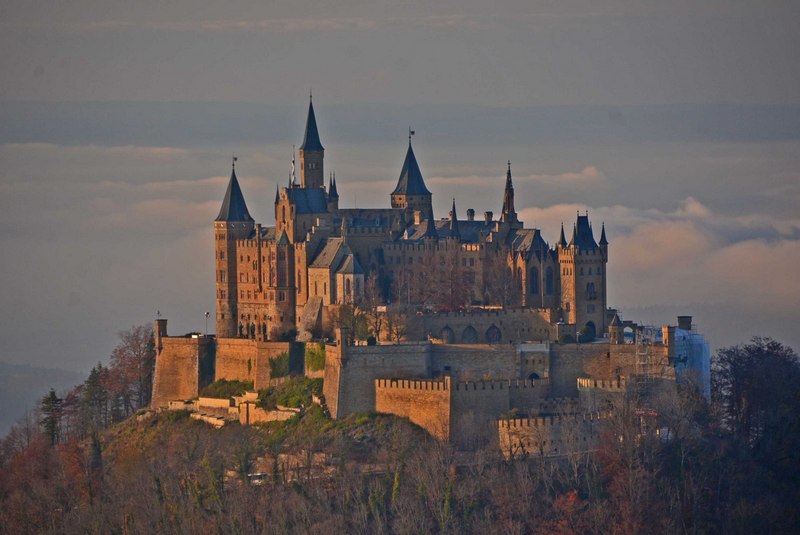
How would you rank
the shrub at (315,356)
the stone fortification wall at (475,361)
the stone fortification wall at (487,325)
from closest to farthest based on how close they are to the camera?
the stone fortification wall at (475,361), the shrub at (315,356), the stone fortification wall at (487,325)

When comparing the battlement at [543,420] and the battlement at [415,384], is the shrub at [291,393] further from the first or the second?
the battlement at [543,420]

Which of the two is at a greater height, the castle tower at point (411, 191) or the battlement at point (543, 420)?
the castle tower at point (411, 191)

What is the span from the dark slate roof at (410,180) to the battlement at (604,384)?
24.0 meters

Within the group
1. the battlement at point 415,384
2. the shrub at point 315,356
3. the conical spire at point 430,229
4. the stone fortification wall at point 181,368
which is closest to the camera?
the battlement at point 415,384

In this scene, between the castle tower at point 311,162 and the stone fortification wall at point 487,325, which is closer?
the stone fortification wall at point 487,325

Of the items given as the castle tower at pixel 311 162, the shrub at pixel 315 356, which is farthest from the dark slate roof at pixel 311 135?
the shrub at pixel 315 356

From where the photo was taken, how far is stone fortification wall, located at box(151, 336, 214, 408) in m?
116

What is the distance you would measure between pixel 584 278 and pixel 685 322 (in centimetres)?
570

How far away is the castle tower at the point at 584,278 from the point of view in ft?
360

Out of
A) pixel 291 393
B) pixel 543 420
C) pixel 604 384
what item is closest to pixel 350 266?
pixel 291 393

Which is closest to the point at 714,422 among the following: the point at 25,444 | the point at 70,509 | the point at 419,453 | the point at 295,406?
the point at 419,453

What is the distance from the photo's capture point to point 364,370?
341ft

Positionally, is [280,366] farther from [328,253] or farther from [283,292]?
[328,253]

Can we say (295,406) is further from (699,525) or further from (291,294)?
(699,525)
